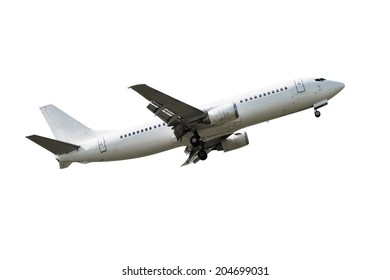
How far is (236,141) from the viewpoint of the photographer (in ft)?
173

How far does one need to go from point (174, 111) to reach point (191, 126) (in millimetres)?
1766

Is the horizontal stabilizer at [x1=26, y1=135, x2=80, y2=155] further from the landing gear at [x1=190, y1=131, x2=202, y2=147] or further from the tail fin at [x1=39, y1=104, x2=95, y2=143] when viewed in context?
the landing gear at [x1=190, y1=131, x2=202, y2=147]

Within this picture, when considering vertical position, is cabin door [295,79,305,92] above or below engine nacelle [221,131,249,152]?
above

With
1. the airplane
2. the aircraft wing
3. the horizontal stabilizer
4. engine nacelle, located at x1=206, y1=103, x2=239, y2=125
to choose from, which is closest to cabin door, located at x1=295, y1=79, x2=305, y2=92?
the airplane

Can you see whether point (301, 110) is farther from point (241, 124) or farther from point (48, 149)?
point (48, 149)

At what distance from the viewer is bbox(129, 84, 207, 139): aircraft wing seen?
46.8 metres

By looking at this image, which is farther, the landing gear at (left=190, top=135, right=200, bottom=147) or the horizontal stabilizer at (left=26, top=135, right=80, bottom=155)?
the landing gear at (left=190, top=135, right=200, bottom=147)

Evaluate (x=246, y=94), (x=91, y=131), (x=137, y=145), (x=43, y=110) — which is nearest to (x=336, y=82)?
(x=246, y=94)

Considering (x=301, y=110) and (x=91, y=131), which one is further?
(x=91, y=131)

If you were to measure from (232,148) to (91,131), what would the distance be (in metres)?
9.65

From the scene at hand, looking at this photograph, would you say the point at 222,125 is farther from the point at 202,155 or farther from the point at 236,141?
the point at 236,141

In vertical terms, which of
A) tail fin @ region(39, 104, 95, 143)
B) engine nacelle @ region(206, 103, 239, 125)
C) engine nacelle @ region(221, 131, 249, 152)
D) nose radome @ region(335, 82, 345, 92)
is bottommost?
engine nacelle @ region(221, 131, 249, 152)

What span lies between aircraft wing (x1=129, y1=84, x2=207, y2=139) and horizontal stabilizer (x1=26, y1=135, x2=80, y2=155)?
658cm

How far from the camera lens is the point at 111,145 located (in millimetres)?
50969
